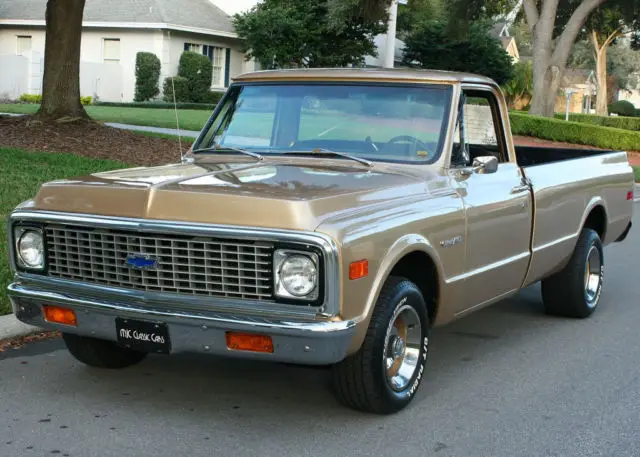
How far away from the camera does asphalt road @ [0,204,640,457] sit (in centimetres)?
473

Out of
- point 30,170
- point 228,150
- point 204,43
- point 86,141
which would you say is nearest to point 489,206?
point 228,150

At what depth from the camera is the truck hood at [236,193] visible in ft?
15.0

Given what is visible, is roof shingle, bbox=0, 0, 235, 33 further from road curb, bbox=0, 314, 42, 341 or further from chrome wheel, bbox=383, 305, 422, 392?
chrome wheel, bbox=383, 305, 422, 392

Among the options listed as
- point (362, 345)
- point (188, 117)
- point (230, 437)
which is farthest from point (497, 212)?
point (188, 117)

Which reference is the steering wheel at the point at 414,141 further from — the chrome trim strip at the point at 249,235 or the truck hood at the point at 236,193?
the chrome trim strip at the point at 249,235

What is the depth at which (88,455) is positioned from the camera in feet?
14.8

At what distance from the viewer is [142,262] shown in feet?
15.6

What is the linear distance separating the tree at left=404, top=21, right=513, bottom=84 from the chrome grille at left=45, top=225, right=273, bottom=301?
145 feet

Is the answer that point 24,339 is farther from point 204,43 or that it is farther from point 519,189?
point 204,43

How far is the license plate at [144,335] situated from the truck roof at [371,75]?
227 cm

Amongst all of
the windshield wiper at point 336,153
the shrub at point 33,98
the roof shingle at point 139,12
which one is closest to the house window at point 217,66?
the roof shingle at point 139,12

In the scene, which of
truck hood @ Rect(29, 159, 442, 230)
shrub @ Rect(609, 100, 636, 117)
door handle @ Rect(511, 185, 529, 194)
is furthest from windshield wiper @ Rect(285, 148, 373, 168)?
shrub @ Rect(609, 100, 636, 117)

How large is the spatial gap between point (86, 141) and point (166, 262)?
37.9 feet

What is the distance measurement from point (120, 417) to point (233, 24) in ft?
117
